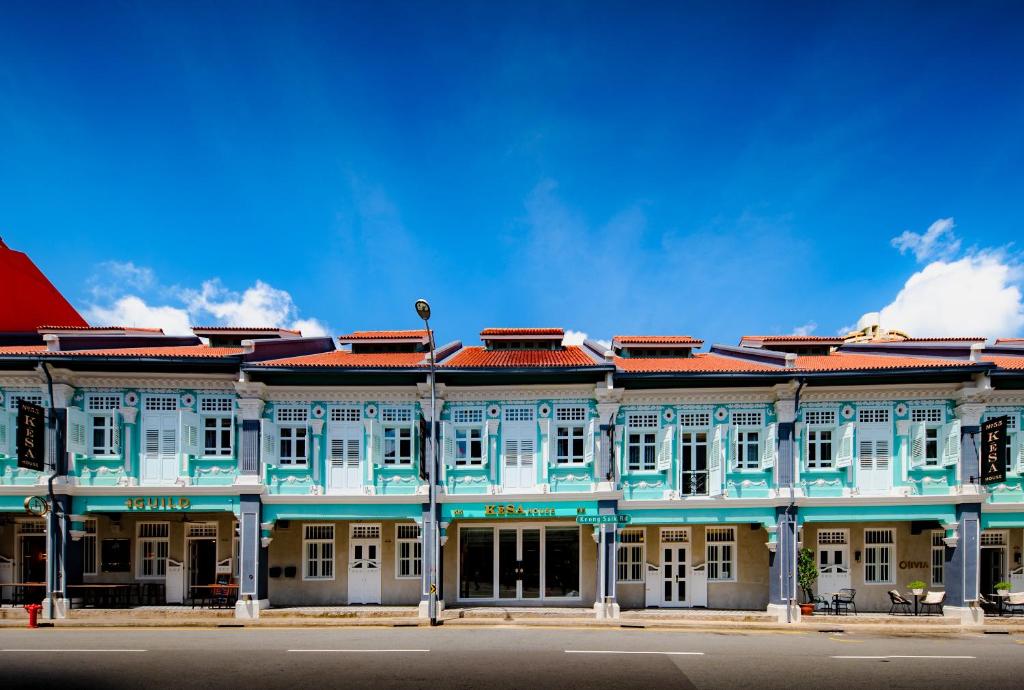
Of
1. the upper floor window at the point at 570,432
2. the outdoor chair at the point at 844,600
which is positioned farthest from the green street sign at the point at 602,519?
the outdoor chair at the point at 844,600

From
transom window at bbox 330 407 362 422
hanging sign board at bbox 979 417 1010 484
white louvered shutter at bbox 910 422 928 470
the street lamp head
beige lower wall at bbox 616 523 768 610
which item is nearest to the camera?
the street lamp head

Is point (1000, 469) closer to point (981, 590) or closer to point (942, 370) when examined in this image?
point (942, 370)

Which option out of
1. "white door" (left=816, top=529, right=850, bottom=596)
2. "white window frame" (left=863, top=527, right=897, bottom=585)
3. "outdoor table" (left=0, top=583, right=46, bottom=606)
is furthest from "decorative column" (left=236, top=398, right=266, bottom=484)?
"white window frame" (left=863, top=527, right=897, bottom=585)

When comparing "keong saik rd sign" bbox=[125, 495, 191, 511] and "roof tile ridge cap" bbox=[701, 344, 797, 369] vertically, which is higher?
"roof tile ridge cap" bbox=[701, 344, 797, 369]

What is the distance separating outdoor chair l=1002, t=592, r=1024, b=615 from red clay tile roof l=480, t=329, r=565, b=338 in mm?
16605

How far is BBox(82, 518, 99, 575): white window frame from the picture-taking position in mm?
18953

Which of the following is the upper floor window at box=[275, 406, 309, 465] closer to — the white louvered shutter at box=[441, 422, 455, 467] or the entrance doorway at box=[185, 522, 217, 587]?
the entrance doorway at box=[185, 522, 217, 587]

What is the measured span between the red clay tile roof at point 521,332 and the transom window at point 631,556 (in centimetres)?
790

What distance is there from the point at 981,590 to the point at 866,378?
8.32 metres

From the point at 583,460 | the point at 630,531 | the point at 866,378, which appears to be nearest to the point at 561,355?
the point at 583,460

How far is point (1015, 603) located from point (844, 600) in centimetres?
484

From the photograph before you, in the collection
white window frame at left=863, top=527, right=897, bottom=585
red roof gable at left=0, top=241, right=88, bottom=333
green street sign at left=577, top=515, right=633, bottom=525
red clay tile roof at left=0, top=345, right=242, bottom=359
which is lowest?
white window frame at left=863, top=527, right=897, bottom=585

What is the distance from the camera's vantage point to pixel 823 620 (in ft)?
56.5

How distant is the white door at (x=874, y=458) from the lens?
1764 centimetres
